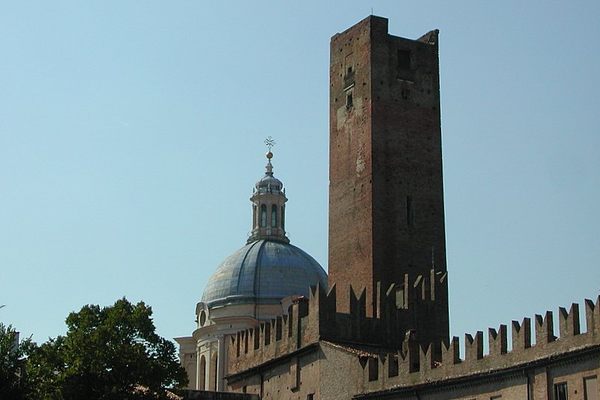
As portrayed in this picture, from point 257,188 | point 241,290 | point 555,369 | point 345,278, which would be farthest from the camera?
point 257,188

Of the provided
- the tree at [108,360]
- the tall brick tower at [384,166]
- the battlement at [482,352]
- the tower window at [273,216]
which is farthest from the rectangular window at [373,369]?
the tower window at [273,216]

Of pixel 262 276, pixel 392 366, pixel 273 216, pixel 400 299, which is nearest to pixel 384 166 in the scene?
pixel 400 299

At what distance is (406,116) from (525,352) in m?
14.9

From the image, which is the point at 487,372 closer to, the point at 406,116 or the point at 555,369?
the point at 555,369

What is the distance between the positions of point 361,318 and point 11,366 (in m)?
11.2

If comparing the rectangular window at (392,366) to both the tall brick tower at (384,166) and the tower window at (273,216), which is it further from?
the tower window at (273,216)

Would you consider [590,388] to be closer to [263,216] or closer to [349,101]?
[349,101]

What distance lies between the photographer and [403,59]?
47656 mm

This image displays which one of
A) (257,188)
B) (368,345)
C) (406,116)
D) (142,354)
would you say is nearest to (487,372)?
(368,345)

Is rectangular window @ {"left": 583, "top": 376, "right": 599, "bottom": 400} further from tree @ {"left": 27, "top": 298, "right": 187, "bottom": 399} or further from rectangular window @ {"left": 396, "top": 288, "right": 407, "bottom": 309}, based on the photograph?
tree @ {"left": 27, "top": 298, "right": 187, "bottom": 399}

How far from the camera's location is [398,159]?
45906 millimetres

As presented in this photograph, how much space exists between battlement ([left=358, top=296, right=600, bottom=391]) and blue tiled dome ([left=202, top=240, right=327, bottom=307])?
25207mm

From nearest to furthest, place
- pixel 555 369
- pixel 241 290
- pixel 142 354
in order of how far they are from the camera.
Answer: pixel 555 369
pixel 142 354
pixel 241 290

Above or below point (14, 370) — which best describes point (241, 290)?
→ above
